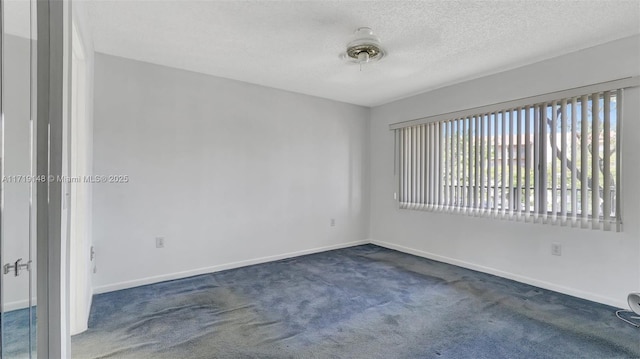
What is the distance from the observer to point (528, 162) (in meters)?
3.25

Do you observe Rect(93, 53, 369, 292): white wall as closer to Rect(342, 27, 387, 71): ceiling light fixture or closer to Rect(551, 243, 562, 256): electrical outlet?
Rect(342, 27, 387, 71): ceiling light fixture

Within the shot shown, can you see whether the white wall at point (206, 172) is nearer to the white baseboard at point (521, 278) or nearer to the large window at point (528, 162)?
the white baseboard at point (521, 278)

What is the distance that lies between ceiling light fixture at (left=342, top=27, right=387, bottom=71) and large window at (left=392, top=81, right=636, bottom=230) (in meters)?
1.91

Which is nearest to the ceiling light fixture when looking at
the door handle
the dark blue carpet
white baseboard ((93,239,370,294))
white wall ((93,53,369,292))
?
white wall ((93,53,369,292))

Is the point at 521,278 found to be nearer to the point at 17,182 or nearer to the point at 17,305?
the point at 17,305

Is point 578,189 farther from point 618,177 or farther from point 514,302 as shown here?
point 514,302

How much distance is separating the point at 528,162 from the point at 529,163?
14 mm

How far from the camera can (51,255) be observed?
54.4 inches

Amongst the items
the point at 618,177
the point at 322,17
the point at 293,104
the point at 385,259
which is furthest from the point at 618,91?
the point at 293,104

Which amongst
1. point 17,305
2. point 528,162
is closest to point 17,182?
point 17,305

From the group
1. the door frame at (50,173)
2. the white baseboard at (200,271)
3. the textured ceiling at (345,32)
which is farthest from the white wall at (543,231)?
the door frame at (50,173)

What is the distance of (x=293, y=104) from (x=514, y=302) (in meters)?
3.53

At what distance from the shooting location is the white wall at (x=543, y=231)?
2.64 metres

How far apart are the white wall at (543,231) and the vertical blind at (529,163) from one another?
0.11m
